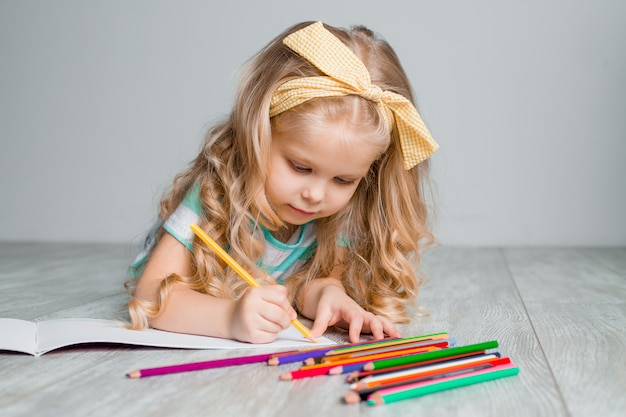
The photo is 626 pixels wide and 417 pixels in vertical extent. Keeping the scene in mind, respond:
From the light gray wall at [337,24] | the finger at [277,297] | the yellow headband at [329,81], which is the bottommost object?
the light gray wall at [337,24]

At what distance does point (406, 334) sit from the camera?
1209 mm

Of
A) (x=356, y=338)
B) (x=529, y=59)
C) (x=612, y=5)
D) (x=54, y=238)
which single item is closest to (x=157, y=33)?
(x=54, y=238)

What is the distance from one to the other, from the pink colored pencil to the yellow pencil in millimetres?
138

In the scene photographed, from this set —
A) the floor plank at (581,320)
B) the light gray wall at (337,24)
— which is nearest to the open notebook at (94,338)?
the floor plank at (581,320)

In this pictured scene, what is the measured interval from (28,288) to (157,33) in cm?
136

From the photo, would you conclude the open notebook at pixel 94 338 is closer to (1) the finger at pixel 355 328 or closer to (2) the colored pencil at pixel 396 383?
(1) the finger at pixel 355 328

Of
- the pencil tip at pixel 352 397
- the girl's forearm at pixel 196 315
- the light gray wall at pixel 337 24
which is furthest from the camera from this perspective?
the light gray wall at pixel 337 24

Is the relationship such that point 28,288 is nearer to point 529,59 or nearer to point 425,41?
point 425,41

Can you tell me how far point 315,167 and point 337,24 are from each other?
154 centimetres

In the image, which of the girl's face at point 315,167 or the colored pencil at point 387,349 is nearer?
the colored pencil at point 387,349

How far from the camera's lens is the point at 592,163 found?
260 cm

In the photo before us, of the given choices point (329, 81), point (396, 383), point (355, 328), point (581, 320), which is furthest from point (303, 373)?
point (581, 320)

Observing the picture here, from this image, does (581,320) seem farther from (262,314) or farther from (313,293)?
(262,314)

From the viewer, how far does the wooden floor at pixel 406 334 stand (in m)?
0.81
